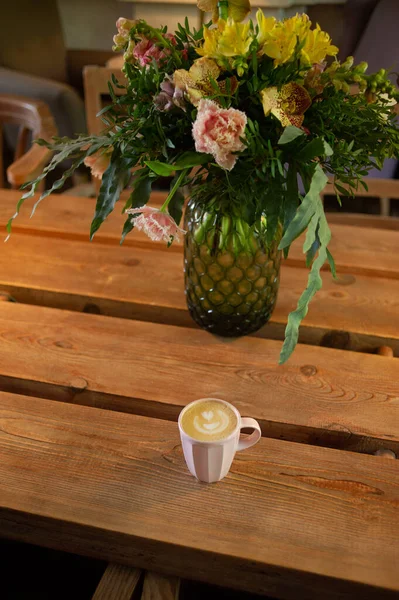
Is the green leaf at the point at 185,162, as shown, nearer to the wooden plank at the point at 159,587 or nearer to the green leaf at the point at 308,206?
the green leaf at the point at 308,206

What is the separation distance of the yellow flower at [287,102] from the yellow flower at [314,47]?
3cm

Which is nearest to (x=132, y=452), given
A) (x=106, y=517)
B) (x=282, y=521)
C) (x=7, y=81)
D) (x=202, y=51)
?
(x=106, y=517)

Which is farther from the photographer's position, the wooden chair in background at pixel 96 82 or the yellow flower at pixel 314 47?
the wooden chair in background at pixel 96 82

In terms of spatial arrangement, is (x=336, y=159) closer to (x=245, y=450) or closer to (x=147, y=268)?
(x=245, y=450)

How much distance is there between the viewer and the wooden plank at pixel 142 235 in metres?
1.13

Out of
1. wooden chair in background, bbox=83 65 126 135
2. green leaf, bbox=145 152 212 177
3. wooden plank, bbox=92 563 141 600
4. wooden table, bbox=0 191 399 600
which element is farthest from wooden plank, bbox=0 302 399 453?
wooden chair in background, bbox=83 65 126 135

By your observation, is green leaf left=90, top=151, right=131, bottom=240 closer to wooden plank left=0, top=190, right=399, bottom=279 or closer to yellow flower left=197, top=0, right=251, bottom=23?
yellow flower left=197, top=0, right=251, bottom=23

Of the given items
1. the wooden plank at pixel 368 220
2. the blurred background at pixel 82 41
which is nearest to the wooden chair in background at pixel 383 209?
the wooden plank at pixel 368 220

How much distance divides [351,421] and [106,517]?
35 cm

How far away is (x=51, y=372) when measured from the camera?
83 centimetres

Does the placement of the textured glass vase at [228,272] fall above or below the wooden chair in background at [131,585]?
above

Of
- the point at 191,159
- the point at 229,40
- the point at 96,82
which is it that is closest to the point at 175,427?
the point at 191,159

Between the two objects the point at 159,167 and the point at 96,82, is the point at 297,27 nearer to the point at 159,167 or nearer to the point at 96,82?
the point at 159,167

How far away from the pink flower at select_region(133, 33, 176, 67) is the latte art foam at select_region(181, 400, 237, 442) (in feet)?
1.40
